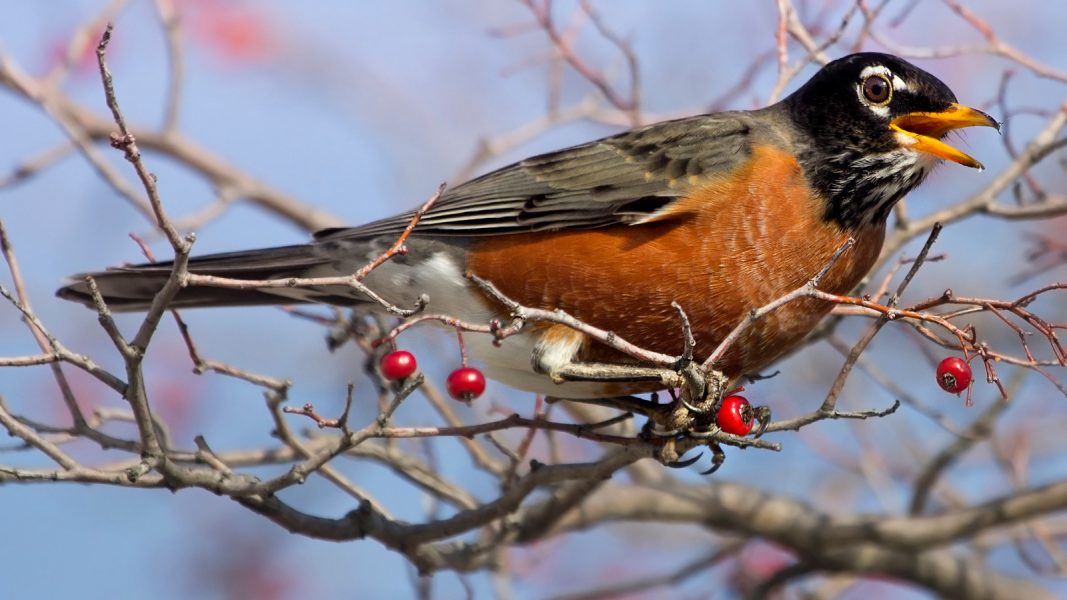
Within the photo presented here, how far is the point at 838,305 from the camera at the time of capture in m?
3.28

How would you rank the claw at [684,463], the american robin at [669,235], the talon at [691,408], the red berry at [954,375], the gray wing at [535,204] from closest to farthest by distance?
1. the red berry at [954,375]
2. the talon at [691,408]
3. the claw at [684,463]
4. the american robin at [669,235]
5. the gray wing at [535,204]

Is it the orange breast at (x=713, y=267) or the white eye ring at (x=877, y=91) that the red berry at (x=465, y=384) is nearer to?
the orange breast at (x=713, y=267)

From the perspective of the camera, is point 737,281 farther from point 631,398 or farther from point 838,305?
point 631,398

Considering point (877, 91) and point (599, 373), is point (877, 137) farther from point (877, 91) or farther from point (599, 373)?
point (599, 373)

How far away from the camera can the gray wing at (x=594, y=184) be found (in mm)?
3686

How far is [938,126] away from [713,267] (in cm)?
88

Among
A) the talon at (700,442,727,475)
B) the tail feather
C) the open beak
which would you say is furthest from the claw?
the tail feather

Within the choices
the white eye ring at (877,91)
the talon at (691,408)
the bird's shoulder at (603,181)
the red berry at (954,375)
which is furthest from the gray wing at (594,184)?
the red berry at (954,375)

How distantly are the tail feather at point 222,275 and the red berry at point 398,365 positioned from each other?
0.81 meters

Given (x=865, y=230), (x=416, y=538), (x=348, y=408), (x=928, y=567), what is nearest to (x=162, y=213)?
(x=348, y=408)

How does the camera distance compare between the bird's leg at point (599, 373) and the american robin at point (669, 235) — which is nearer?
the bird's leg at point (599, 373)

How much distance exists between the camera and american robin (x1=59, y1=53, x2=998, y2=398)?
341 cm

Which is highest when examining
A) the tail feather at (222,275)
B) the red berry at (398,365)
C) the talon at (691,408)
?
the tail feather at (222,275)

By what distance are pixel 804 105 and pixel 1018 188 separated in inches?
30.2
